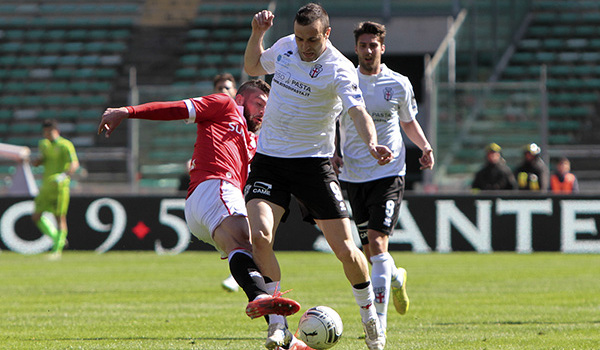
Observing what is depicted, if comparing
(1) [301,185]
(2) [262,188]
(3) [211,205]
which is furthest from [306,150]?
(3) [211,205]

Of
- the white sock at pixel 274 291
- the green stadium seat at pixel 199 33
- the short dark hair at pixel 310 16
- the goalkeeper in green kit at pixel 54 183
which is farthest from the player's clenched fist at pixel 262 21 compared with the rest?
the green stadium seat at pixel 199 33

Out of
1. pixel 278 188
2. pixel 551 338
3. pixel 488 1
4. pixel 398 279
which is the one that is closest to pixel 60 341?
pixel 278 188

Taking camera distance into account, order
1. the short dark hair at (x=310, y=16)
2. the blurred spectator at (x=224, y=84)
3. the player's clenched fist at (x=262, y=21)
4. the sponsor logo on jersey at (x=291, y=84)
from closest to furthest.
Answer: the short dark hair at (x=310, y=16) → the sponsor logo on jersey at (x=291, y=84) → the player's clenched fist at (x=262, y=21) → the blurred spectator at (x=224, y=84)

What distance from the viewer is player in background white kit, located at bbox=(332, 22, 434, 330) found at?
8.09 meters

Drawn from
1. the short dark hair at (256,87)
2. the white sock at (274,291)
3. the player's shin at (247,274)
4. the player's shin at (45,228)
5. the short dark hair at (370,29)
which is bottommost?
the player's shin at (45,228)

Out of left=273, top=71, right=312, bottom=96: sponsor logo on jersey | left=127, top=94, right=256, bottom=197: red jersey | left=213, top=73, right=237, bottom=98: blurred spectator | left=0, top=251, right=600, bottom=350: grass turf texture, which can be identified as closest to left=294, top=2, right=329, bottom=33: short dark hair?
left=273, top=71, right=312, bottom=96: sponsor logo on jersey

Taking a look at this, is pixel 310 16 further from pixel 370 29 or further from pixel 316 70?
pixel 370 29

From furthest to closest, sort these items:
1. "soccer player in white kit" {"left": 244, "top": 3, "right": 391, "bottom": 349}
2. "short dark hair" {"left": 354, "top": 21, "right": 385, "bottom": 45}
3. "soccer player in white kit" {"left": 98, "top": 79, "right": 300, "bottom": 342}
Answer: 1. "short dark hair" {"left": 354, "top": 21, "right": 385, "bottom": 45}
2. "soccer player in white kit" {"left": 244, "top": 3, "right": 391, "bottom": 349}
3. "soccer player in white kit" {"left": 98, "top": 79, "right": 300, "bottom": 342}

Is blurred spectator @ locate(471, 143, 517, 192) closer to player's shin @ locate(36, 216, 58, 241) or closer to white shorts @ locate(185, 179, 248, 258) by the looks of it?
player's shin @ locate(36, 216, 58, 241)

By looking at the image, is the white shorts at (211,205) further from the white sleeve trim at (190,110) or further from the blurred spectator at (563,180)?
the blurred spectator at (563,180)

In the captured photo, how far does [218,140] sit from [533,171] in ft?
41.5

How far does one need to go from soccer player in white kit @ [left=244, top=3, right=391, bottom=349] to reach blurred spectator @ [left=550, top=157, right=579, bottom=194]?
12980mm

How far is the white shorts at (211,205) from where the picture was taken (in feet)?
22.0

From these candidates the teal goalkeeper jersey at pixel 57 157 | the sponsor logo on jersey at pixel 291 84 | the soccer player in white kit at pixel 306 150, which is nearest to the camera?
the soccer player in white kit at pixel 306 150
